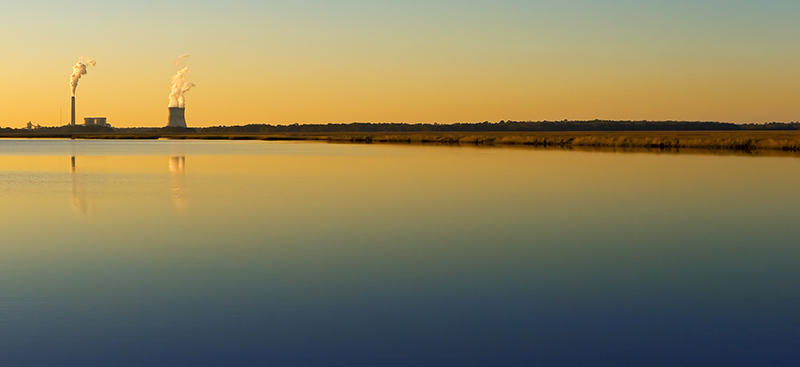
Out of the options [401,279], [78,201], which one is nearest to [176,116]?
[78,201]

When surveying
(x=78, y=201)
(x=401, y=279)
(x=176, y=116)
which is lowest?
(x=78, y=201)

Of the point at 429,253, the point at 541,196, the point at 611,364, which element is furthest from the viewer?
the point at 541,196

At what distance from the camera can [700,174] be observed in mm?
31844

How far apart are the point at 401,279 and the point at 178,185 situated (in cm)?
1834

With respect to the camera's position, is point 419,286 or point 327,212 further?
point 327,212

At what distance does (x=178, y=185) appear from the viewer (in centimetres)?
2791

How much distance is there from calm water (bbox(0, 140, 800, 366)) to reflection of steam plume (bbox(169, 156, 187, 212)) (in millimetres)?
253

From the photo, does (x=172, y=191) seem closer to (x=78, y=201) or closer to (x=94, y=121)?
(x=78, y=201)

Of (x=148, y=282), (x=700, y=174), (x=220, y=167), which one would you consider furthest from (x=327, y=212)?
(x=220, y=167)

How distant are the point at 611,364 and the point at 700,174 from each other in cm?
2625

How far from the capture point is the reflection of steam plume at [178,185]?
21367mm

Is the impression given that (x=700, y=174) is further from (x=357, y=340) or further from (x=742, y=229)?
(x=357, y=340)

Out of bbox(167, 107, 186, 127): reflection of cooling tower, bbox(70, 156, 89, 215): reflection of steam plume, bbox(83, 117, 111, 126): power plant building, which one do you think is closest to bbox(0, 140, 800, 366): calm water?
bbox(70, 156, 89, 215): reflection of steam plume

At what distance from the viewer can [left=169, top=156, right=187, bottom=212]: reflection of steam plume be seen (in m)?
21.4
